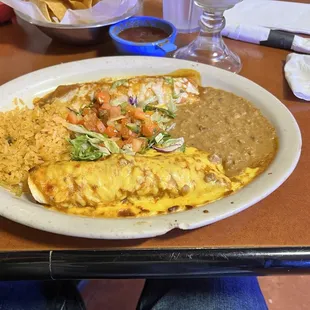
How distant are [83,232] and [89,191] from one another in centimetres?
14

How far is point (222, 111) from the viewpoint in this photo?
1341mm

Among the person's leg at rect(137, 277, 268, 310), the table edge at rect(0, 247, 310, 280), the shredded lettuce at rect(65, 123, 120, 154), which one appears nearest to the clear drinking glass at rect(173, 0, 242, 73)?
the shredded lettuce at rect(65, 123, 120, 154)

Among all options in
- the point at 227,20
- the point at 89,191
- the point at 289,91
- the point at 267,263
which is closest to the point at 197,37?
the point at 227,20

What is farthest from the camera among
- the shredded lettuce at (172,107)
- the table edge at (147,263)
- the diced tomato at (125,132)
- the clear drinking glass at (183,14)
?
the clear drinking glass at (183,14)

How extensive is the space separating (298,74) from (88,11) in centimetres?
78

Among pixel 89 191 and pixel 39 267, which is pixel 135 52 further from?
pixel 39 267

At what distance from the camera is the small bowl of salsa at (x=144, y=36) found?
61.1 inches

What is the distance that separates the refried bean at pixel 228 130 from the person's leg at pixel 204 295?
35 centimetres

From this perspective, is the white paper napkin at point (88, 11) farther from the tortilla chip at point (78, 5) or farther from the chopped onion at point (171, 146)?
the chopped onion at point (171, 146)

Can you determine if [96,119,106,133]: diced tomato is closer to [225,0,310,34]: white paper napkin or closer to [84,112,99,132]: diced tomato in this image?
[84,112,99,132]: diced tomato

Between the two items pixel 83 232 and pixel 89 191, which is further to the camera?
pixel 89 191

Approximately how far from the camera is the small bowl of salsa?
1552 millimetres

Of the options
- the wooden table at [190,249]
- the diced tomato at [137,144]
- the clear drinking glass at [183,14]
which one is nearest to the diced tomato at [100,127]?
the diced tomato at [137,144]

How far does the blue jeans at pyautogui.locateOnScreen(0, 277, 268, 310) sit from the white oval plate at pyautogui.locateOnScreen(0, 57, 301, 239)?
0.35 meters
